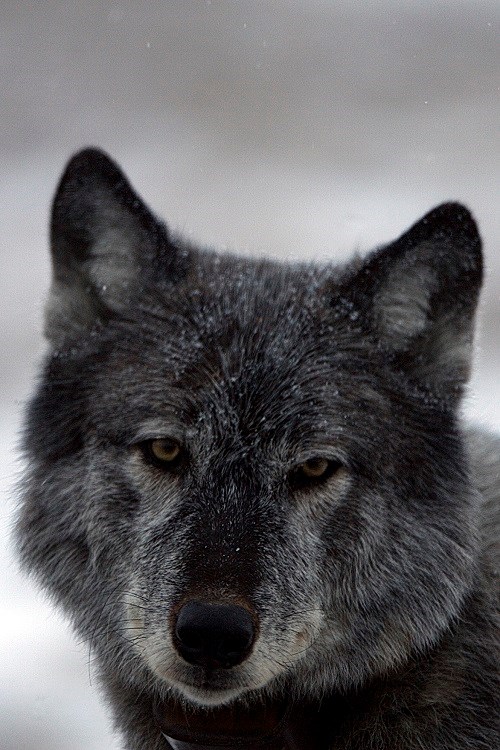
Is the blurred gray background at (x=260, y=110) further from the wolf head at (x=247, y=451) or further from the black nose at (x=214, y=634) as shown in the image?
the black nose at (x=214, y=634)

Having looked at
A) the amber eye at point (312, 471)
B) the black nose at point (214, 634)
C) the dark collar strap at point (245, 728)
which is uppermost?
the amber eye at point (312, 471)

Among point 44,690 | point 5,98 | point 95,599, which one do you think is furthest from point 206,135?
point 95,599

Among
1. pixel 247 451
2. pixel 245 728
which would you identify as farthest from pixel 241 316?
pixel 245 728

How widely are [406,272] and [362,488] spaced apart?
0.71 meters

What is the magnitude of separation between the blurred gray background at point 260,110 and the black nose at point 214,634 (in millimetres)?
4266

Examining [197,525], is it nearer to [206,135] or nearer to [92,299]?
[92,299]

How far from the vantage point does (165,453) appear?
10.4 ft

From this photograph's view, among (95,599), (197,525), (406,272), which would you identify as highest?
(406,272)

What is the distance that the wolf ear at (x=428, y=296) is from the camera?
11.0ft

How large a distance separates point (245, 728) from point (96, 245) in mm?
1613

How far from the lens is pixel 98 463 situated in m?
3.31

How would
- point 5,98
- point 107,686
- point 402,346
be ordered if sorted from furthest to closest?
point 5,98
point 107,686
point 402,346

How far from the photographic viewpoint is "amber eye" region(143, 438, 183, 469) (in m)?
3.15

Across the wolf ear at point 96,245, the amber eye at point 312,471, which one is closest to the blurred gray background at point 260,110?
the wolf ear at point 96,245
